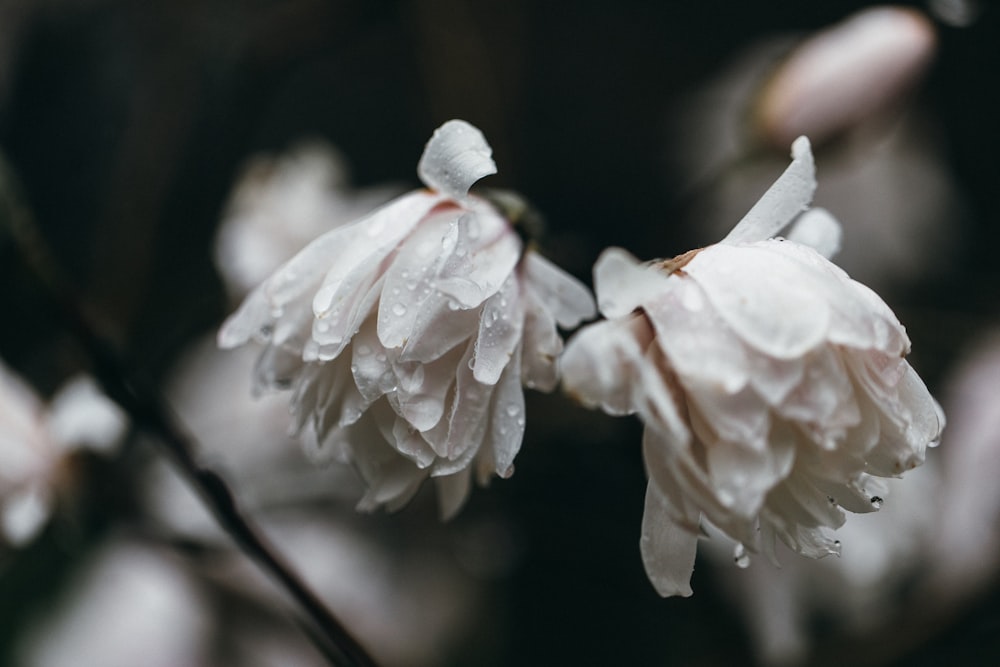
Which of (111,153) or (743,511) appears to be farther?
(111,153)

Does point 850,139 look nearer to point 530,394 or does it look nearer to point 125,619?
point 530,394

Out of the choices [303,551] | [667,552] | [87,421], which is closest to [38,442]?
[87,421]

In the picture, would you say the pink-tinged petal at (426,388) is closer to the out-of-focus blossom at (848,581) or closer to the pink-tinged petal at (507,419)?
the pink-tinged petal at (507,419)

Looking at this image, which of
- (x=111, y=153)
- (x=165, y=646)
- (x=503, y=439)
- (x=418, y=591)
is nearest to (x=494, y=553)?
(x=418, y=591)

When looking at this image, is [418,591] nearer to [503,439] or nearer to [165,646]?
[165,646]

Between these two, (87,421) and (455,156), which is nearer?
(455,156)

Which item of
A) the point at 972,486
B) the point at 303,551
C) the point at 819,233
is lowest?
the point at 972,486
